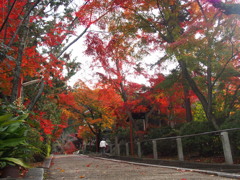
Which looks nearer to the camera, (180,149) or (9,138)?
(9,138)

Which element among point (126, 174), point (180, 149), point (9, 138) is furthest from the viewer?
point (180, 149)

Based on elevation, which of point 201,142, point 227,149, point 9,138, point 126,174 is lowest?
point 126,174

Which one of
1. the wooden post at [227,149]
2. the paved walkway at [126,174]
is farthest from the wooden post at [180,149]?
the wooden post at [227,149]

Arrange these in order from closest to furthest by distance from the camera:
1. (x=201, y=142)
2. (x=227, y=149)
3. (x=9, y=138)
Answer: (x=9, y=138) → (x=227, y=149) → (x=201, y=142)

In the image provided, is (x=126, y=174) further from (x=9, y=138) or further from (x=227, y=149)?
(x=9, y=138)

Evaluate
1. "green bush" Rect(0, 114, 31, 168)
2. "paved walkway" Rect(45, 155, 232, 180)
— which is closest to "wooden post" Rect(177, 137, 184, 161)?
"paved walkway" Rect(45, 155, 232, 180)

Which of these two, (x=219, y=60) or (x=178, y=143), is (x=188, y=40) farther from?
(x=178, y=143)

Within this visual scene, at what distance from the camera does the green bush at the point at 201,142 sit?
901 cm

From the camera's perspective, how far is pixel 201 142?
9.62 meters

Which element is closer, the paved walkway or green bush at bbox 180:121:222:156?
the paved walkway

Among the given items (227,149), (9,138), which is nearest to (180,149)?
(227,149)

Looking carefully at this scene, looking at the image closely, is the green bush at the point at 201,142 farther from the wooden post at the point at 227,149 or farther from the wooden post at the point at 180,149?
the wooden post at the point at 227,149

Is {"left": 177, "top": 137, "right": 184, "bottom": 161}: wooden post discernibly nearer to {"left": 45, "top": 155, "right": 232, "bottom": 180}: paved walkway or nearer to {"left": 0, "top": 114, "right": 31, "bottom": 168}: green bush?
{"left": 45, "top": 155, "right": 232, "bottom": 180}: paved walkway

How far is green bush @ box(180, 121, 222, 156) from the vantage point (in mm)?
9008
